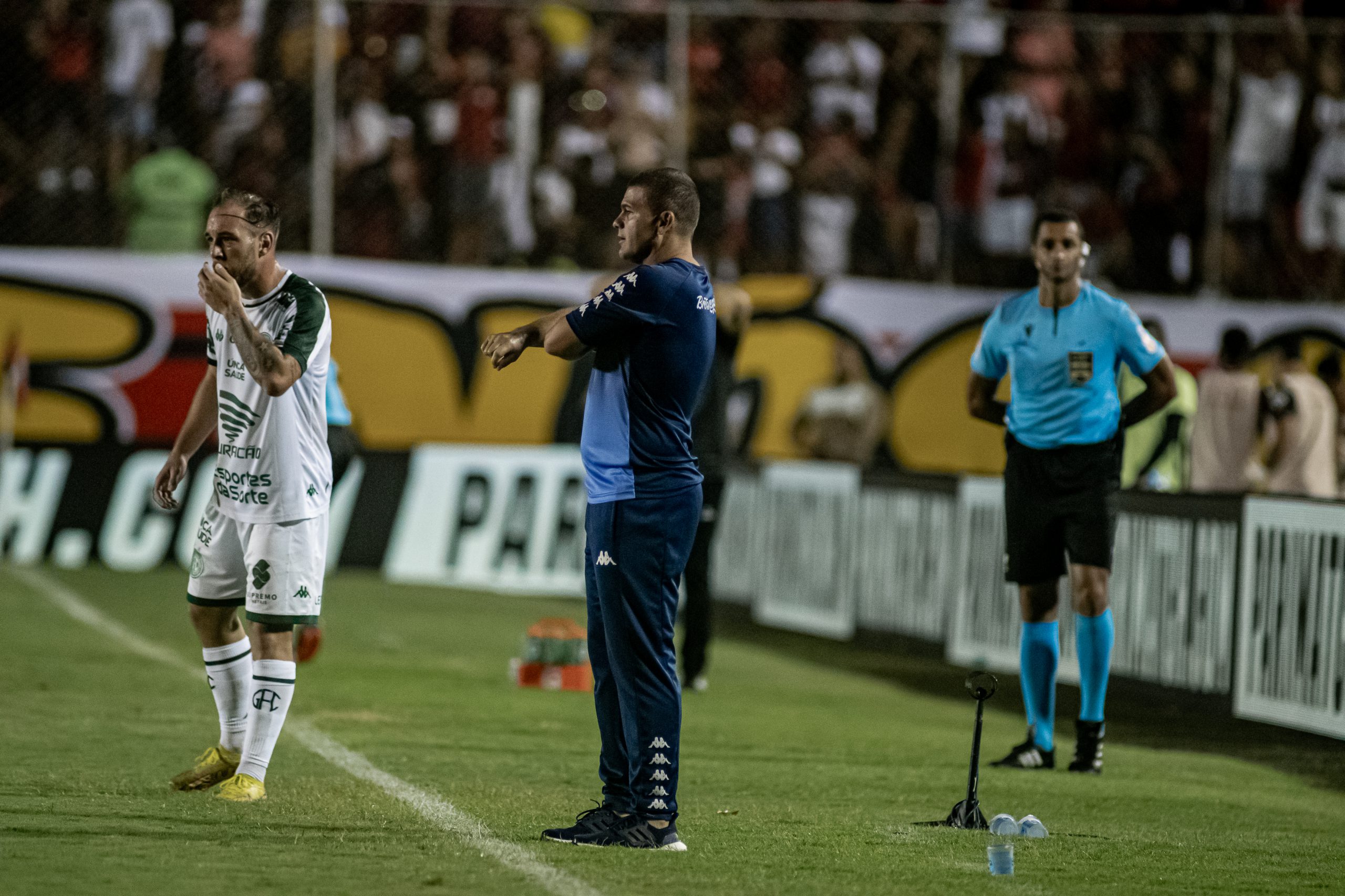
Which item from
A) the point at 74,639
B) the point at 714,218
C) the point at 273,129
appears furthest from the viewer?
the point at 714,218

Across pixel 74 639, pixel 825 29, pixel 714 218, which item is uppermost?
pixel 825 29

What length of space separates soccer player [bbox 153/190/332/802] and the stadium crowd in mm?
11698

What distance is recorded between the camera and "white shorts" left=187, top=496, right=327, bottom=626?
21.9 feet

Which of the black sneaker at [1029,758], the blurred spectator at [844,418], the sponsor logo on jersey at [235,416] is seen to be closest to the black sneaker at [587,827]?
the sponsor logo on jersey at [235,416]

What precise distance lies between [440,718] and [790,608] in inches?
237

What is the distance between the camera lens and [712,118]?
1936 centimetres

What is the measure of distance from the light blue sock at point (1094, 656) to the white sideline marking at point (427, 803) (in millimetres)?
3104

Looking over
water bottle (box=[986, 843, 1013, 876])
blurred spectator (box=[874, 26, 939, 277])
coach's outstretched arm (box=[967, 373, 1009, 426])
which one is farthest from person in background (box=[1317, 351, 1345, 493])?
water bottle (box=[986, 843, 1013, 876])

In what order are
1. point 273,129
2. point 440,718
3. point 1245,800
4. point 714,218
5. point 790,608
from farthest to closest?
point 714,218, point 273,129, point 790,608, point 440,718, point 1245,800

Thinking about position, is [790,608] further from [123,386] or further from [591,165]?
[123,386]

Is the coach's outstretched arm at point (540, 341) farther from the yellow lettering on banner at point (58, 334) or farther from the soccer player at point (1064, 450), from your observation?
the yellow lettering on banner at point (58, 334)

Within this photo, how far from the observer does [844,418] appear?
17047mm

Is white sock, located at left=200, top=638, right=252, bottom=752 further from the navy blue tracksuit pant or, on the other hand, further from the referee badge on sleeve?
the referee badge on sleeve

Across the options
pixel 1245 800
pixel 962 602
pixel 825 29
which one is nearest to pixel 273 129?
pixel 825 29
